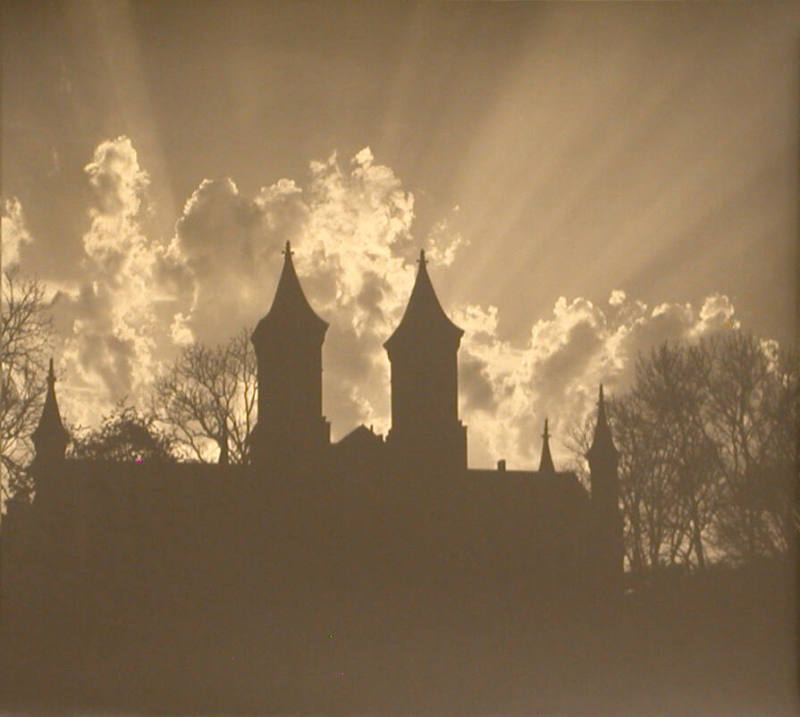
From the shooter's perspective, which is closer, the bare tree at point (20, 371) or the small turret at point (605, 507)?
the bare tree at point (20, 371)

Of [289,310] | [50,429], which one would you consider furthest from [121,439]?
[289,310]

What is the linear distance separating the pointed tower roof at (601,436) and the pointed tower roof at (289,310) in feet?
6.63

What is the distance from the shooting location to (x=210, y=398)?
27.7 feet

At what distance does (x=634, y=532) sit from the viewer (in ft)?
27.2

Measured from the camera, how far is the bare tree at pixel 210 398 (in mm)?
7949

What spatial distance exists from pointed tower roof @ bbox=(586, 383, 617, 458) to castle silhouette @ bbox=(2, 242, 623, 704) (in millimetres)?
16

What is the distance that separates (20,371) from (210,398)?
1.37 meters

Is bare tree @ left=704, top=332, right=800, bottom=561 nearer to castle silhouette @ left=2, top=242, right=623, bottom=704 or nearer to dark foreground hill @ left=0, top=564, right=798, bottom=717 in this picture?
dark foreground hill @ left=0, top=564, right=798, bottom=717

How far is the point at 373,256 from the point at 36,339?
243 cm

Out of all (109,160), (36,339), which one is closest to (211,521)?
(36,339)

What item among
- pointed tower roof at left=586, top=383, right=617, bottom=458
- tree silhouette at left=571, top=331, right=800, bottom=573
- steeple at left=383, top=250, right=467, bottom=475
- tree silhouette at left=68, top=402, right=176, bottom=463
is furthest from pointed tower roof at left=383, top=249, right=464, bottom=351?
tree silhouette at left=68, top=402, right=176, bottom=463

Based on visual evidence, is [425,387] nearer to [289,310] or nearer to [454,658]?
[289,310]

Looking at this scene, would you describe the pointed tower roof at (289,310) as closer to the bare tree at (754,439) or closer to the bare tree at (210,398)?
the bare tree at (210,398)

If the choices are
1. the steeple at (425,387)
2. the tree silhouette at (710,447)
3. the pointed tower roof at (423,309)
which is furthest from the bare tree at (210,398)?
the tree silhouette at (710,447)
